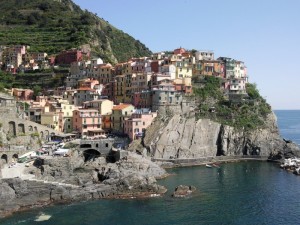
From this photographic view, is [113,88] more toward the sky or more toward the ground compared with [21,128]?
more toward the sky

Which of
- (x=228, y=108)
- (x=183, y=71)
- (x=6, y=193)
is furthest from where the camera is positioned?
(x=183, y=71)

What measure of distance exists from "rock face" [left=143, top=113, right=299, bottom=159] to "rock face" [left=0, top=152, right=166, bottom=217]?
30.2ft

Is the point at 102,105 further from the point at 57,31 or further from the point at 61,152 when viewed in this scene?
the point at 57,31

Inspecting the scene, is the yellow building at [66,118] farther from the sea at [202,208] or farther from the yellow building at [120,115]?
the sea at [202,208]

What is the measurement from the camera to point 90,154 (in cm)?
5719

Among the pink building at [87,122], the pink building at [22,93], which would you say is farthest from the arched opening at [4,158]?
the pink building at [22,93]

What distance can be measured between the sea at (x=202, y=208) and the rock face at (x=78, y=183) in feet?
5.54

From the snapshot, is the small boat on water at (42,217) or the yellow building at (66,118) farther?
the yellow building at (66,118)

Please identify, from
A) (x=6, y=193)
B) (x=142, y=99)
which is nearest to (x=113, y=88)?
(x=142, y=99)

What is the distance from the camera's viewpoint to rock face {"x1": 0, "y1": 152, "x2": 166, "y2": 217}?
4344cm

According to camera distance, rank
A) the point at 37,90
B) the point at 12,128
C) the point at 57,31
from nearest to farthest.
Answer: the point at 12,128 → the point at 37,90 → the point at 57,31

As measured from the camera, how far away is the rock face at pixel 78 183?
43.4 meters

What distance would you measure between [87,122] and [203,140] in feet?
59.9

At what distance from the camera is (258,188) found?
167 feet
